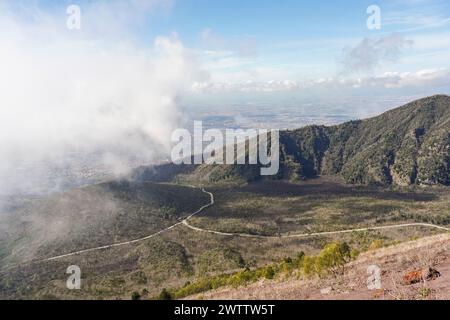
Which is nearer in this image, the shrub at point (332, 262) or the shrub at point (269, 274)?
the shrub at point (332, 262)

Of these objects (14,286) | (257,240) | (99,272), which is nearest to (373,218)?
(257,240)

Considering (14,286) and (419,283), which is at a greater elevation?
(419,283)

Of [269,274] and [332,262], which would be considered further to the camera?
[269,274]

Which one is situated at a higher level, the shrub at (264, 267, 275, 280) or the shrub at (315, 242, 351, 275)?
the shrub at (315, 242, 351, 275)

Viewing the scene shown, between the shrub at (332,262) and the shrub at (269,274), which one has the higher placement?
the shrub at (332,262)

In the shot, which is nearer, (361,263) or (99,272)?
(361,263)

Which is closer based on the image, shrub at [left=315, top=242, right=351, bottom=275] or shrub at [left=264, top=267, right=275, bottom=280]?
shrub at [left=315, top=242, right=351, bottom=275]

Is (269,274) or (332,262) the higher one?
(332,262)
